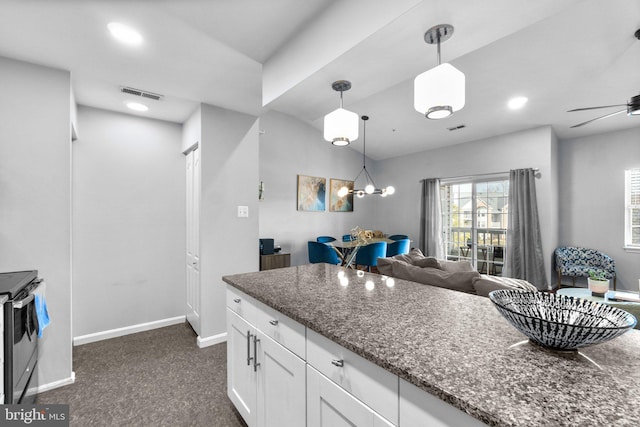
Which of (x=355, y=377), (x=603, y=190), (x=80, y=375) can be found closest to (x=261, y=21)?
(x=355, y=377)

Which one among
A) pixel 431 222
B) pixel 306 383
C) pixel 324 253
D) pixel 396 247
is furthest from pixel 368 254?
pixel 306 383

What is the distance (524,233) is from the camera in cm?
492

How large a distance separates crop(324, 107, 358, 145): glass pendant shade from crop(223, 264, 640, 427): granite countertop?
3.76 feet

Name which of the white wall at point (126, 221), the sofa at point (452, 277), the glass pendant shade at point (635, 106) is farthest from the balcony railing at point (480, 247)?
the white wall at point (126, 221)

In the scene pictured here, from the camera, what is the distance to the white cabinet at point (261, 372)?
121cm

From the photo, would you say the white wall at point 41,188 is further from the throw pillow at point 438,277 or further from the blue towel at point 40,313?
the throw pillow at point 438,277

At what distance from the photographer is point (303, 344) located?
1.16 metres

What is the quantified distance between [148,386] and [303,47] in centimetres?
268

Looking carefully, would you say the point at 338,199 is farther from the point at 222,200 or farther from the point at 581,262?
the point at 581,262

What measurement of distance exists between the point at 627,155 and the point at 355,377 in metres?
6.08

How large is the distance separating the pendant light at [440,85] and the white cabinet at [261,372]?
1.26 metres

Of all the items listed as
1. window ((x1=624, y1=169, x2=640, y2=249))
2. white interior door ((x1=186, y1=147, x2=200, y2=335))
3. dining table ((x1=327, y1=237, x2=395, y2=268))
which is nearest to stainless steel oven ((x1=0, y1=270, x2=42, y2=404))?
white interior door ((x1=186, y1=147, x2=200, y2=335))

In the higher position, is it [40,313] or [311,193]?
[311,193]

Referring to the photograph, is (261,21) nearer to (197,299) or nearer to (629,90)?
(197,299)
